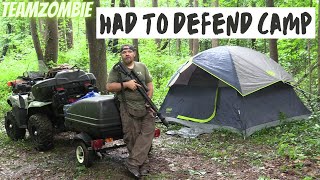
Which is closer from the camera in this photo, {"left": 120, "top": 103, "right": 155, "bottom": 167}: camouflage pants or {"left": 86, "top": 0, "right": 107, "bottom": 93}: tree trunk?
{"left": 120, "top": 103, "right": 155, "bottom": 167}: camouflage pants

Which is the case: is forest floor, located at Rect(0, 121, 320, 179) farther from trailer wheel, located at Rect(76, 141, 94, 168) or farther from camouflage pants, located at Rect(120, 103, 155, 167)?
camouflage pants, located at Rect(120, 103, 155, 167)

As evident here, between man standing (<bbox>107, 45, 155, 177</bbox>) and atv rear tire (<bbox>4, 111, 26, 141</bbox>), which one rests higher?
man standing (<bbox>107, 45, 155, 177</bbox>)

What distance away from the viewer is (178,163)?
5.91 metres


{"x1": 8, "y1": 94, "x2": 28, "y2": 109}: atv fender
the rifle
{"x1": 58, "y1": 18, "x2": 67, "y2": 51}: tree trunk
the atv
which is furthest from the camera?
{"x1": 58, "y1": 18, "x2": 67, "y2": 51}: tree trunk

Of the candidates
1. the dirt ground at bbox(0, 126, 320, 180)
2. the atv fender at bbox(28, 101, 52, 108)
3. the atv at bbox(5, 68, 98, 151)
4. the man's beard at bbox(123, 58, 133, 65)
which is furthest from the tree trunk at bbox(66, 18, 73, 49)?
the man's beard at bbox(123, 58, 133, 65)

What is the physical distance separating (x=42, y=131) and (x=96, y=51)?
2823mm

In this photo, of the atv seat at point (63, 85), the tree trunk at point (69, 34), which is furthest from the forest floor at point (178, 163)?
the tree trunk at point (69, 34)

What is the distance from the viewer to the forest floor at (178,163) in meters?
Result: 5.27

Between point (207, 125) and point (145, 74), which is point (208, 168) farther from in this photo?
point (207, 125)

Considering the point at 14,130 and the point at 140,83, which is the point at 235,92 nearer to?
the point at 140,83

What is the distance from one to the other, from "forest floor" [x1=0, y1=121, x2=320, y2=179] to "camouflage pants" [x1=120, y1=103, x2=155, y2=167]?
33cm

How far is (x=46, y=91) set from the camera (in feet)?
21.3

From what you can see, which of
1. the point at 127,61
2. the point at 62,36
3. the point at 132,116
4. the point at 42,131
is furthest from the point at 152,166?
the point at 62,36

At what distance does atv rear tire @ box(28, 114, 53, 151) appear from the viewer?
21.4 ft
